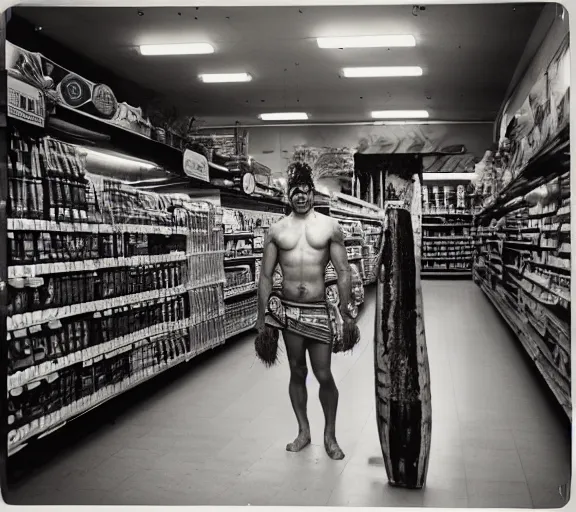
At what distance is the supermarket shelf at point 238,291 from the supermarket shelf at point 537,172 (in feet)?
4.68

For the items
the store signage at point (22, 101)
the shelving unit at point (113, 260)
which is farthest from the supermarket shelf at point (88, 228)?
the store signage at point (22, 101)

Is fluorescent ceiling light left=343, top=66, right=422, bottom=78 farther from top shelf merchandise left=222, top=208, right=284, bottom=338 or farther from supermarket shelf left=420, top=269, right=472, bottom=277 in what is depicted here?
supermarket shelf left=420, top=269, right=472, bottom=277

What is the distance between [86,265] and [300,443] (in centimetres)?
152

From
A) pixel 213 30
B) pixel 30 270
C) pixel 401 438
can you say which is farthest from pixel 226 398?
pixel 213 30

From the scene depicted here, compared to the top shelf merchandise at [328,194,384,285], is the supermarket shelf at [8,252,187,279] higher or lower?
lower

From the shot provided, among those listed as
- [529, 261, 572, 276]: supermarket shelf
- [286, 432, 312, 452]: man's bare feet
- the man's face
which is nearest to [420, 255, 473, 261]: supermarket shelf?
[529, 261, 572, 276]: supermarket shelf

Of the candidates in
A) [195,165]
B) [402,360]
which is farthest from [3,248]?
[402,360]

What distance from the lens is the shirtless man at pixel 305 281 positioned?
3086mm

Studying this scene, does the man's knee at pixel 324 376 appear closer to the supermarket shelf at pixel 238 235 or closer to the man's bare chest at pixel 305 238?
the man's bare chest at pixel 305 238

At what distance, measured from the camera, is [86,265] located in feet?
10.6

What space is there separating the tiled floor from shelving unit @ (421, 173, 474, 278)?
13 cm

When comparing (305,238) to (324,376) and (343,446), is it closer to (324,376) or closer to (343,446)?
(324,376)

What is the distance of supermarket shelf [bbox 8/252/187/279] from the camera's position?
115 inches

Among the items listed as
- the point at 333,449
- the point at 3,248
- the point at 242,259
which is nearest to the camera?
the point at 3,248
